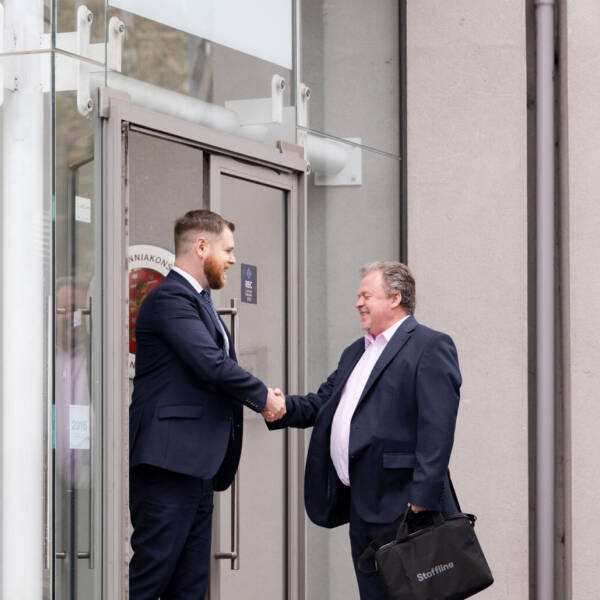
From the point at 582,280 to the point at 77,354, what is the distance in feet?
12.0

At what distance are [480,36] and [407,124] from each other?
0.66 metres

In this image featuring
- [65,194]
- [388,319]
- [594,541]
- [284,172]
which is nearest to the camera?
[65,194]

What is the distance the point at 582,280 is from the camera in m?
7.29

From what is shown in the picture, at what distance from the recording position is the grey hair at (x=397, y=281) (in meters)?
4.94

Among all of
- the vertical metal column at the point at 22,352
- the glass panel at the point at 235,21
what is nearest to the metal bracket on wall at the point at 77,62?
the vertical metal column at the point at 22,352

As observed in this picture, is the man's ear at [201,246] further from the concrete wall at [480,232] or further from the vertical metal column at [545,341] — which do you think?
the vertical metal column at [545,341]

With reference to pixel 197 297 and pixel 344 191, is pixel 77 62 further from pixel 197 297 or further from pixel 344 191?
pixel 344 191

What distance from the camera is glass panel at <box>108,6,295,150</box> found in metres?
4.91

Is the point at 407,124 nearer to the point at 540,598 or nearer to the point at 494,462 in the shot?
the point at 494,462

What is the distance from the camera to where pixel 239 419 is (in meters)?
5.23

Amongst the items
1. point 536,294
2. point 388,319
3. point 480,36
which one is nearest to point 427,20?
point 480,36

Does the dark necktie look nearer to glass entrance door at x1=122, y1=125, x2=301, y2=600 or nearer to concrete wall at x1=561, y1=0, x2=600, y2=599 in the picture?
glass entrance door at x1=122, y1=125, x2=301, y2=600

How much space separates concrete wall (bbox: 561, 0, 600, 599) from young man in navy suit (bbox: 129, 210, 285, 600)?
2.73 metres

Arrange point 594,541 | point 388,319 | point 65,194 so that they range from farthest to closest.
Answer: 1. point 594,541
2. point 388,319
3. point 65,194
